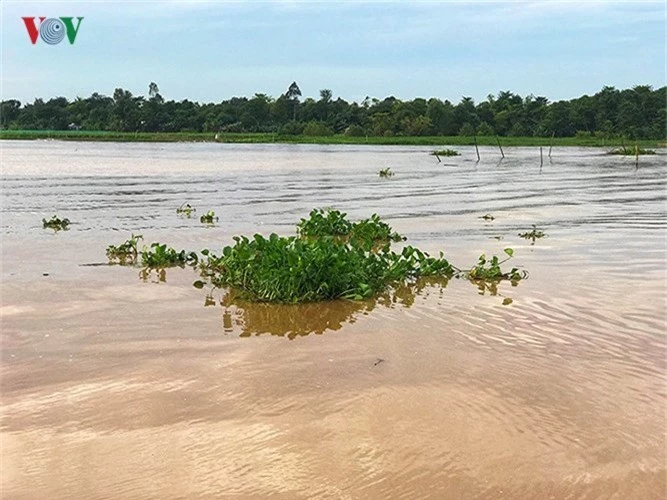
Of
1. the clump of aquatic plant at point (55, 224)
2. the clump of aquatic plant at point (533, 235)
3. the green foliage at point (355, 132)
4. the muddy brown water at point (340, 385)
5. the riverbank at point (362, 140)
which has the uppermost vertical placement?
the green foliage at point (355, 132)

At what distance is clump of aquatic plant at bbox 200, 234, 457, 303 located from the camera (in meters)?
7.35

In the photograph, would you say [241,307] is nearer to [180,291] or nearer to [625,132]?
[180,291]

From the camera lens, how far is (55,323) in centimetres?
674

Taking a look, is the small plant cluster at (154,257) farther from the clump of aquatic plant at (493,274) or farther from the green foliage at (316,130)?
the green foliage at (316,130)

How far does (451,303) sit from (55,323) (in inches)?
152

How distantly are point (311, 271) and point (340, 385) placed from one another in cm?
233

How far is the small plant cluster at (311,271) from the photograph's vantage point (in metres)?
7.36

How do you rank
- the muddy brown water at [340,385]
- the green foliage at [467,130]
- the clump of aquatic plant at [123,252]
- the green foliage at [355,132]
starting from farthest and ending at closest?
the green foliage at [355,132] → the green foliage at [467,130] → the clump of aquatic plant at [123,252] → the muddy brown water at [340,385]

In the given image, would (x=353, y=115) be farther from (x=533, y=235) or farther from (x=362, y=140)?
(x=533, y=235)

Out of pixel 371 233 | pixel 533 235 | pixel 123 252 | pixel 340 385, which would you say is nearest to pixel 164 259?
pixel 123 252

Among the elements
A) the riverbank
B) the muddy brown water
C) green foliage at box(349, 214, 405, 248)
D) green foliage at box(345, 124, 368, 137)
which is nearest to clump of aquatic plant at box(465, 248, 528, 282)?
the muddy brown water

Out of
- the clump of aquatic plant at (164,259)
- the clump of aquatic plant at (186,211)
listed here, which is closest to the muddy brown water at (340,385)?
the clump of aquatic plant at (164,259)

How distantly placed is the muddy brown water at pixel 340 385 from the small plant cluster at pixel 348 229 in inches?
51.3

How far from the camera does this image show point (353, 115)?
319 ft
